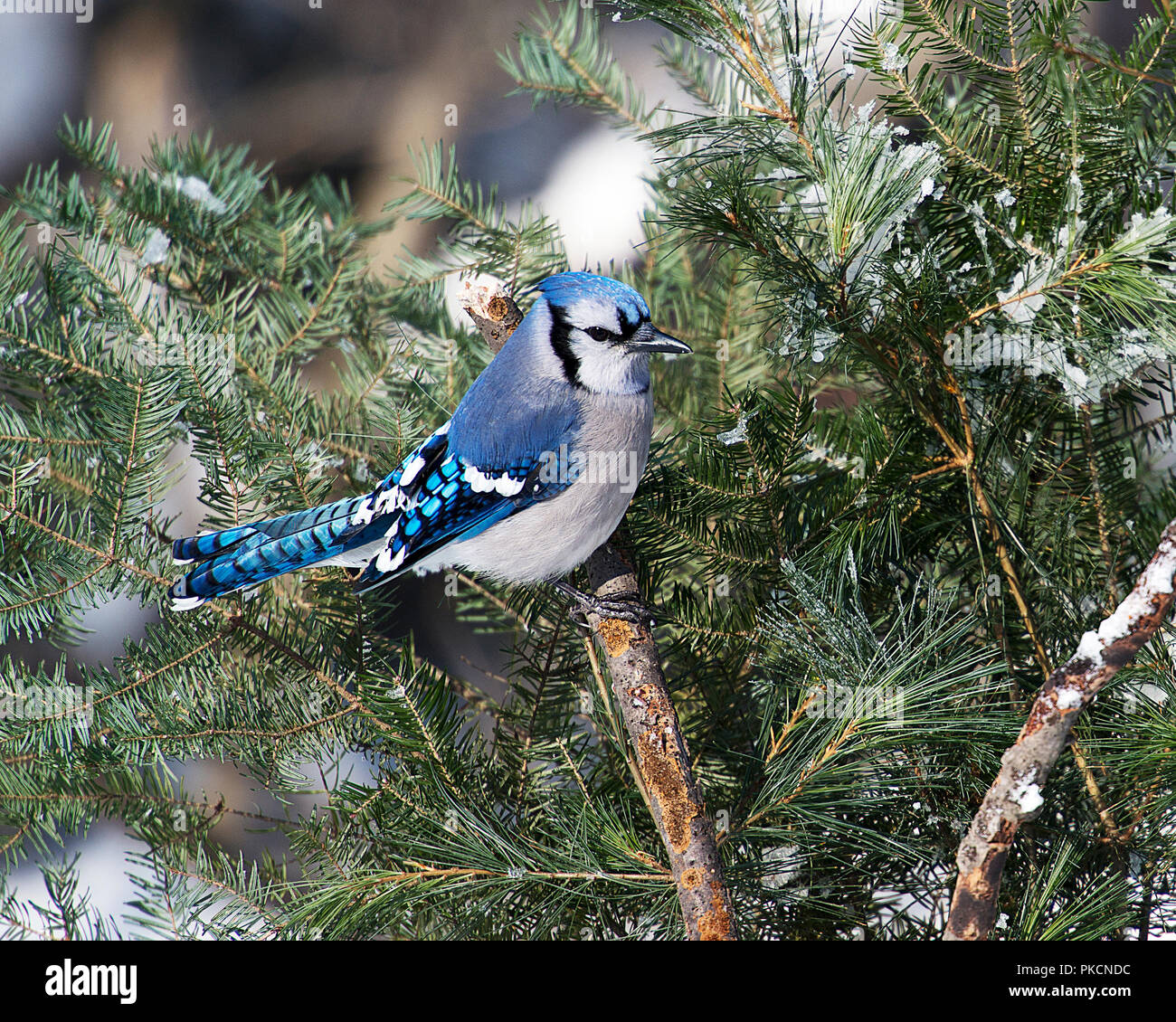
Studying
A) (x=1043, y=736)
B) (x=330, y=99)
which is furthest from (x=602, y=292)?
(x=330, y=99)

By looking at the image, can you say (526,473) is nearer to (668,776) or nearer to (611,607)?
(611,607)

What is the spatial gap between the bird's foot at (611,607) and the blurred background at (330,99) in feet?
2.43

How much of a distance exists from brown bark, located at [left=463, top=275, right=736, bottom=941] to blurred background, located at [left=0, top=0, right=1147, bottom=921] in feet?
2.67

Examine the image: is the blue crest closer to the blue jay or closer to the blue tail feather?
the blue jay

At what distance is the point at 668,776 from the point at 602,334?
0.35m

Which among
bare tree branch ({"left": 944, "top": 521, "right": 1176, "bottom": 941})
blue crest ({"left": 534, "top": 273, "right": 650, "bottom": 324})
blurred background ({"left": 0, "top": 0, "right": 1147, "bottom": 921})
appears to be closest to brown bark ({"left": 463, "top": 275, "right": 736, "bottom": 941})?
bare tree branch ({"left": 944, "top": 521, "right": 1176, "bottom": 941})

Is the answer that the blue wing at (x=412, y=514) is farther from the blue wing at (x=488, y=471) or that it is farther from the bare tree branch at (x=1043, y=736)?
the bare tree branch at (x=1043, y=736)

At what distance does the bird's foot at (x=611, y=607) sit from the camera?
1.99 feet

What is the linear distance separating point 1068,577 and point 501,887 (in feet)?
1.21

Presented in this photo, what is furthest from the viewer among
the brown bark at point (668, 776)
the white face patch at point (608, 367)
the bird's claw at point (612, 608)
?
the white face patch at point (608, 367)

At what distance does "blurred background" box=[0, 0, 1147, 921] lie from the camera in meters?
1.39

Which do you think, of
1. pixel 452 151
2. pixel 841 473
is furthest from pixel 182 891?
pixel 452 151

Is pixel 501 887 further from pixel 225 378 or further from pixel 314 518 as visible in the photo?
pixel 225 378

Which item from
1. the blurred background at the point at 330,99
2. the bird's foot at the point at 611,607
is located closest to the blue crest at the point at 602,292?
the bird's foot at the point at 611,607
